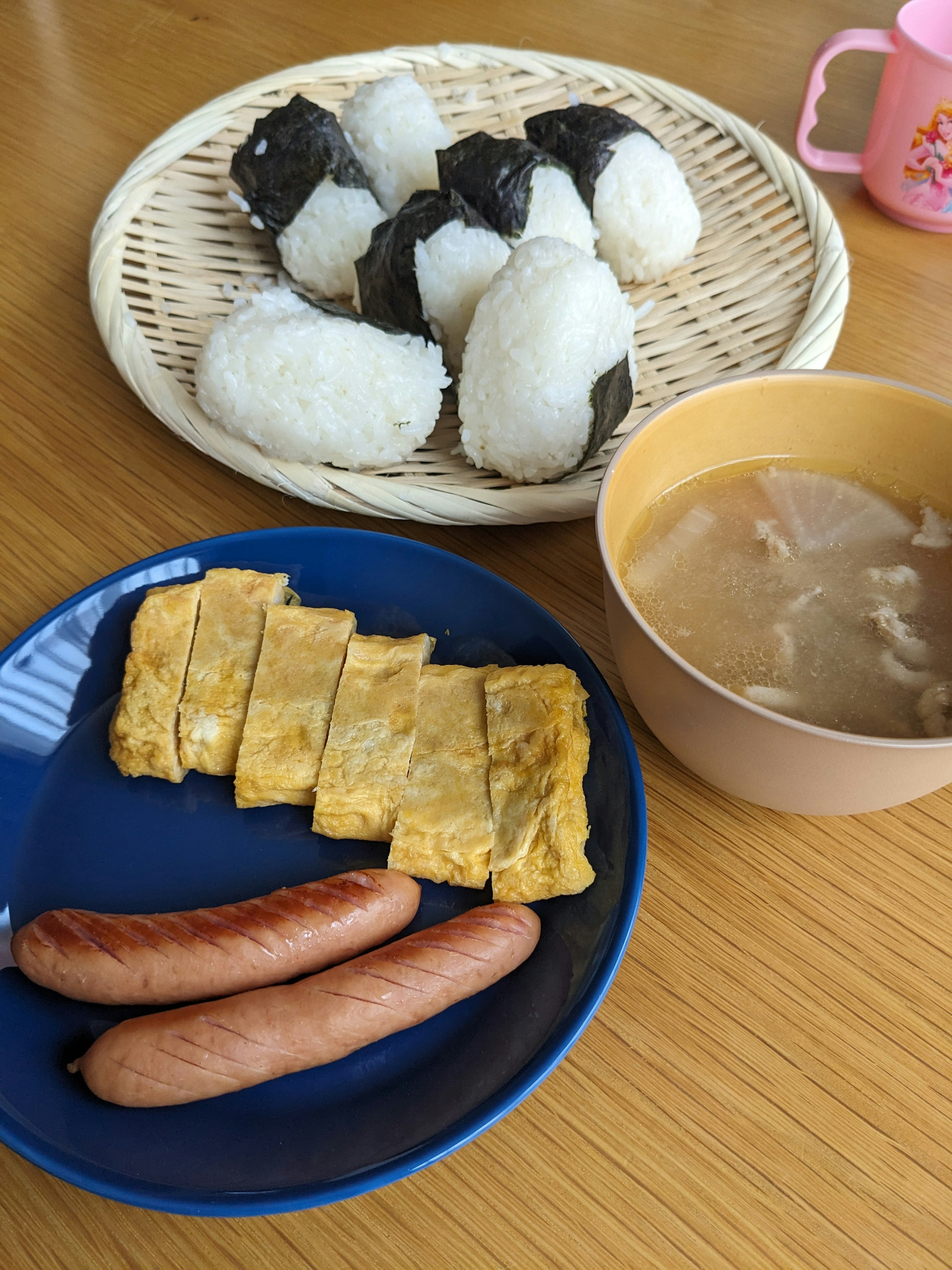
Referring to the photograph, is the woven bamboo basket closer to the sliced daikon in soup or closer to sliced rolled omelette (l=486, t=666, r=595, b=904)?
the sliced daikon in soup

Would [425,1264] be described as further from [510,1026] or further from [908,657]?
[908,657]

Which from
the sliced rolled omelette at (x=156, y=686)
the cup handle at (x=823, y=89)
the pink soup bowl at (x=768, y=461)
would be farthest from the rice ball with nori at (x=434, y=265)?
the cup handle at (x=823, y=89)

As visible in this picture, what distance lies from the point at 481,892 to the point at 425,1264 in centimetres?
39

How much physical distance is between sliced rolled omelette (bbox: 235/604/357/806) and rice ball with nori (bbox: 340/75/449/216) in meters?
1.06

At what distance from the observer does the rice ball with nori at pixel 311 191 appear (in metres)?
1.84

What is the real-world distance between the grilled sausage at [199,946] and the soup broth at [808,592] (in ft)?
1.69

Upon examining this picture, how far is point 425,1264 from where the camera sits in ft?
3.20

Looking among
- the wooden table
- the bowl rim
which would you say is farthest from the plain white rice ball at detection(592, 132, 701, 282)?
the bowl rim

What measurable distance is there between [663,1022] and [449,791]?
37cm

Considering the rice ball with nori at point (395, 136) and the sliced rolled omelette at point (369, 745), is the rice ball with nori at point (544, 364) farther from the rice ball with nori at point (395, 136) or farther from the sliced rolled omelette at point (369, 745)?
the rice ball with nori at point (395, 136)

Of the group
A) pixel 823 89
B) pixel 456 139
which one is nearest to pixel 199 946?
pixel 456 139

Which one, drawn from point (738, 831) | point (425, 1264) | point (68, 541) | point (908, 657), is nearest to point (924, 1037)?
point (738, 831)

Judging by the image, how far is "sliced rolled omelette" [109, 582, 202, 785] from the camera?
1282mm

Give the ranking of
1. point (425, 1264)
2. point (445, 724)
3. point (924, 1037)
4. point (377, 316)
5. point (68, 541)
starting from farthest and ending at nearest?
point (377, 316)
point (68, 541)
point (445, 724)
point (924, 1037)
point (425, 1264)
